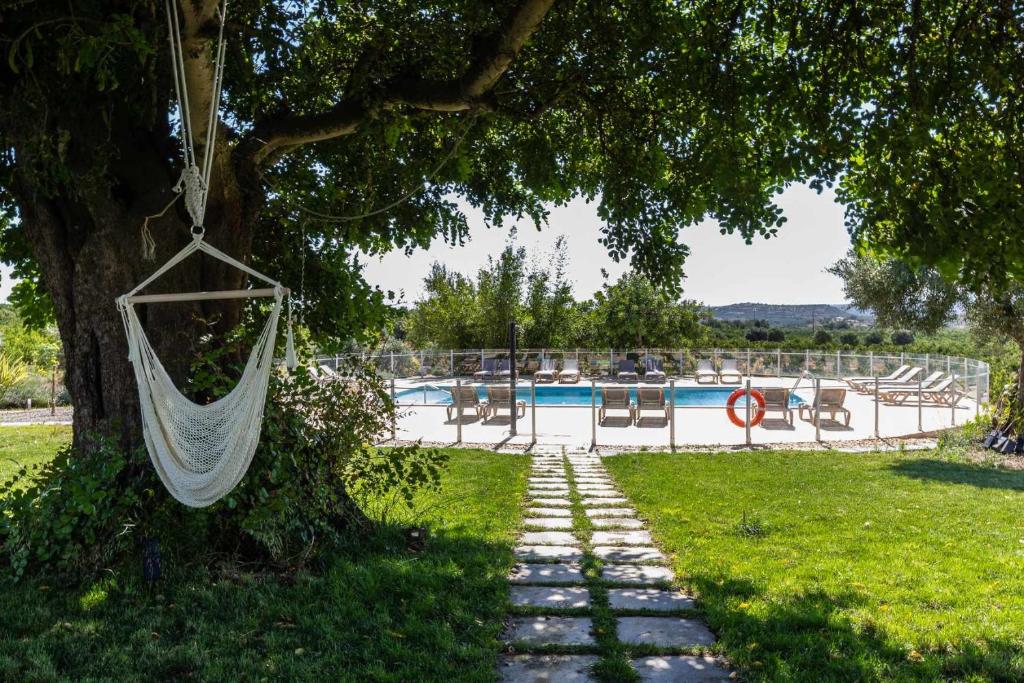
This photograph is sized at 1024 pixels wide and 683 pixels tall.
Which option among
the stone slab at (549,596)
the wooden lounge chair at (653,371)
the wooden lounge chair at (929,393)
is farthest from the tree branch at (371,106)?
the wooden lounge chair at (653,371)

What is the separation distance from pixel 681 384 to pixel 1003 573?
16900 mm

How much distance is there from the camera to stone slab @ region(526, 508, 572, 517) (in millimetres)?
6480

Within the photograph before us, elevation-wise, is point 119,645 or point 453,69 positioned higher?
point 453,69

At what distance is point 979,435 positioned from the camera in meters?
10.8

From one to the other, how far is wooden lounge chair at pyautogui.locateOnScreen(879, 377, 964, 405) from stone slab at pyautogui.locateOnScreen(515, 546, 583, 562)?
12.2 meters

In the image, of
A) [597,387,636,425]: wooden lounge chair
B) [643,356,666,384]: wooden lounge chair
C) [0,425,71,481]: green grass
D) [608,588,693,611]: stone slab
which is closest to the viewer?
[608,588,693,611]: stone slab

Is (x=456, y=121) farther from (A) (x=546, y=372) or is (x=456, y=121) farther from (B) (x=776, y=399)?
(A) (x=546, y=372)

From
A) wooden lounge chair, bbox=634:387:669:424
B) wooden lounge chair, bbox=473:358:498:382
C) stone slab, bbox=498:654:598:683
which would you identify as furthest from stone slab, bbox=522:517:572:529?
wooden lounge chair, bbox=473:358:498:382

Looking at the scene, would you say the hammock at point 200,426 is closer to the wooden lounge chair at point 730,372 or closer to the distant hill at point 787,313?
the wooden lounge chair at point 730,372

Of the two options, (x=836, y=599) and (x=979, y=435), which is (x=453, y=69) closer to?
(x=836, y=599)

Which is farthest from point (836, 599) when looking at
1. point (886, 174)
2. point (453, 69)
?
point (453, 69)

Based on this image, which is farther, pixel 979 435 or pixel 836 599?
pixel 979 435

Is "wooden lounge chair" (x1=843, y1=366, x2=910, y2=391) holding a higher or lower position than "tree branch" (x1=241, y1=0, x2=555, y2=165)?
lower

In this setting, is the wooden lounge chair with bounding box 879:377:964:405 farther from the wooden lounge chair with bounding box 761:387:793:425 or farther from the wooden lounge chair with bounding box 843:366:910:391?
→ the wooden lounge chair with bounding box 761:387:793:425
